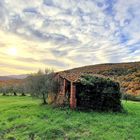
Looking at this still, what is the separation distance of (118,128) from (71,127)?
3.90 meters

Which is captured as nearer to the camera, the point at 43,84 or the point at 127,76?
the point at 43,84

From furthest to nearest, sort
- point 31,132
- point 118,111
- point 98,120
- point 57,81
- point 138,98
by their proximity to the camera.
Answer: point 138,98, point 57,81, point 118,111, point 98,120, point 31,132

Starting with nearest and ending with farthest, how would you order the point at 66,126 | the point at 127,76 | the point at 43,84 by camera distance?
the point at 66,126, the point at 43,84, the point at 127,76

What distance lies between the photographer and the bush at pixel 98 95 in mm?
34562

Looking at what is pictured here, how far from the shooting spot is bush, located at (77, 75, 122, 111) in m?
34.6

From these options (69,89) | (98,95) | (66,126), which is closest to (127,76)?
(69,89)

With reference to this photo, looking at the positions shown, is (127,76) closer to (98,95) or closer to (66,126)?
(98,95)

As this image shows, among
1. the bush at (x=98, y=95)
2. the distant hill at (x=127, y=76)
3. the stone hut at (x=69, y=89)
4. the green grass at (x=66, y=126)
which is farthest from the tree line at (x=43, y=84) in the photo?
the distant hill at (x=127, y=76)

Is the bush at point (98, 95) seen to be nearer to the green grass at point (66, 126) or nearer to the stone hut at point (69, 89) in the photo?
the stone hut at point (69, 89)

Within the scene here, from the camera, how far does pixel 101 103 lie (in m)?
34.7

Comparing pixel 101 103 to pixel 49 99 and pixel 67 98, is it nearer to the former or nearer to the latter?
pixel 67 98

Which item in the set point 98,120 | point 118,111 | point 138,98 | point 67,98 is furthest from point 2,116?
point 138,98

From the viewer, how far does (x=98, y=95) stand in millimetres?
35031

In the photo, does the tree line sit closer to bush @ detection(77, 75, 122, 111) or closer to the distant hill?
bush @ detection(77, 75, 122, 111)
